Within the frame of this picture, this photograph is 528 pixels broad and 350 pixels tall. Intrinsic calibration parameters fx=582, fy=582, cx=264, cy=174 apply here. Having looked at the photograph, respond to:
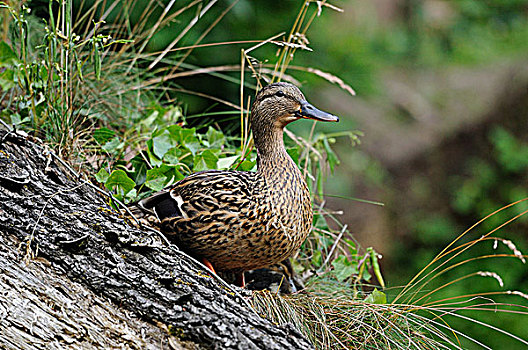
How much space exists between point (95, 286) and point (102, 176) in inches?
28.0

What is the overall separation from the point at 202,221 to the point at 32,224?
0.54m

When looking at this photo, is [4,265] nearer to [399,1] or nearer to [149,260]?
[149,260]

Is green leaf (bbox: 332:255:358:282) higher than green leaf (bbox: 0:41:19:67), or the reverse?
green leaf (bbox: 0:41:19:67)

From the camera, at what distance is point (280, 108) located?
2191 mm

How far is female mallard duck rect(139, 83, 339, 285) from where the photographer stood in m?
1.98

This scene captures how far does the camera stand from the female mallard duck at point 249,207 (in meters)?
1.98

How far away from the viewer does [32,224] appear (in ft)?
5.85

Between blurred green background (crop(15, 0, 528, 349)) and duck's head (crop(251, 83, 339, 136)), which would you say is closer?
duck's head (crop(251, 83, 339, 136))

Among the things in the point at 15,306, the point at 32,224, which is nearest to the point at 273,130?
the point at 32,224

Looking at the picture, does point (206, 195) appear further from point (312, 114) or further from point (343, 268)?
point (343, 268)

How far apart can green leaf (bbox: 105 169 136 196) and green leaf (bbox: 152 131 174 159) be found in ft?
1.08

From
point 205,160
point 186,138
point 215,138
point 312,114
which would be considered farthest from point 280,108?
point 215,138

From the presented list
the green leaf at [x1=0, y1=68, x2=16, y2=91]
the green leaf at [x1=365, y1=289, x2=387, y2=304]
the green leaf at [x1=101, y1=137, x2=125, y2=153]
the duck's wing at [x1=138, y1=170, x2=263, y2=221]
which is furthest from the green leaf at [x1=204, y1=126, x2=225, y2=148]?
the green leaf at [x1=365, y1=289, x2=387, y2=304]

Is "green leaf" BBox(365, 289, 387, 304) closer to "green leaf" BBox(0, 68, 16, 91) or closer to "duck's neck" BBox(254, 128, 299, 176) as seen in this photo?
"duck's neck" BBox(254, 128, 299, 176)
